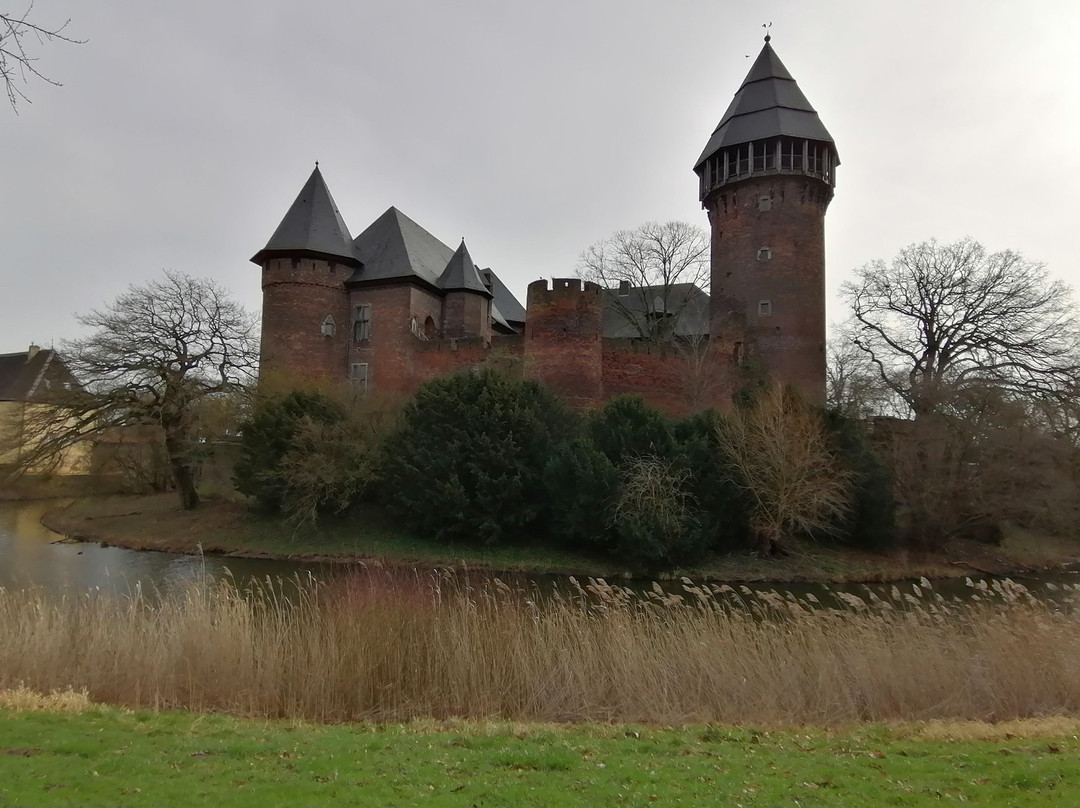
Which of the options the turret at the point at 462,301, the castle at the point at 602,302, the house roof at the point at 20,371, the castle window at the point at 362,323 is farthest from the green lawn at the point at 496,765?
the house roof at the point at 20,371

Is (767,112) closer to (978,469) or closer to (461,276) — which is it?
(461,276)

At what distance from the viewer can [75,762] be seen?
3.99m

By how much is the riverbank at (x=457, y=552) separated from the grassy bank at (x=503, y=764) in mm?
11848

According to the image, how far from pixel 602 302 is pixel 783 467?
9256mm

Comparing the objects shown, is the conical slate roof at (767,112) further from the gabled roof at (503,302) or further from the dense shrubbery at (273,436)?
the dense shrubbery at (273,436)

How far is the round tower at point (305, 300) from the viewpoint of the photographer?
26188 millimetres

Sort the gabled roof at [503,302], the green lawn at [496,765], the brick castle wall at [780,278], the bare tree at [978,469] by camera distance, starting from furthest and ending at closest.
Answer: the gabled roof at [503,302]
the brick castle wall at [780,278]
the bare tree at [978,469]
the green lawn at [496,765]

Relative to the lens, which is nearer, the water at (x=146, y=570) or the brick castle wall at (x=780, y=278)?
the water at (x=146, y=570)

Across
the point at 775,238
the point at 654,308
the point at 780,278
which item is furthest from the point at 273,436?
the point at 654,308

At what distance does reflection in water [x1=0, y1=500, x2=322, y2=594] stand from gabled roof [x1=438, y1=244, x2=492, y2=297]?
1348 cm

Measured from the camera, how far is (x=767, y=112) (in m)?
25.8

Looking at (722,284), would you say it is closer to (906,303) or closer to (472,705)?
(906,303)

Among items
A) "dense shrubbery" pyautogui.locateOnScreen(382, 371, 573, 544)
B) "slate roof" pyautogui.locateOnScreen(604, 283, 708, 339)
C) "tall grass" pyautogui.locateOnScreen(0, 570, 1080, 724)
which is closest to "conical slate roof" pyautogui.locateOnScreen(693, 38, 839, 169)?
"slate roof" pyautogui.locateOnScreen(604, 283, 708, 339)

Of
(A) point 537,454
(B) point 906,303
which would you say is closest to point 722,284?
(B) point 906,303
